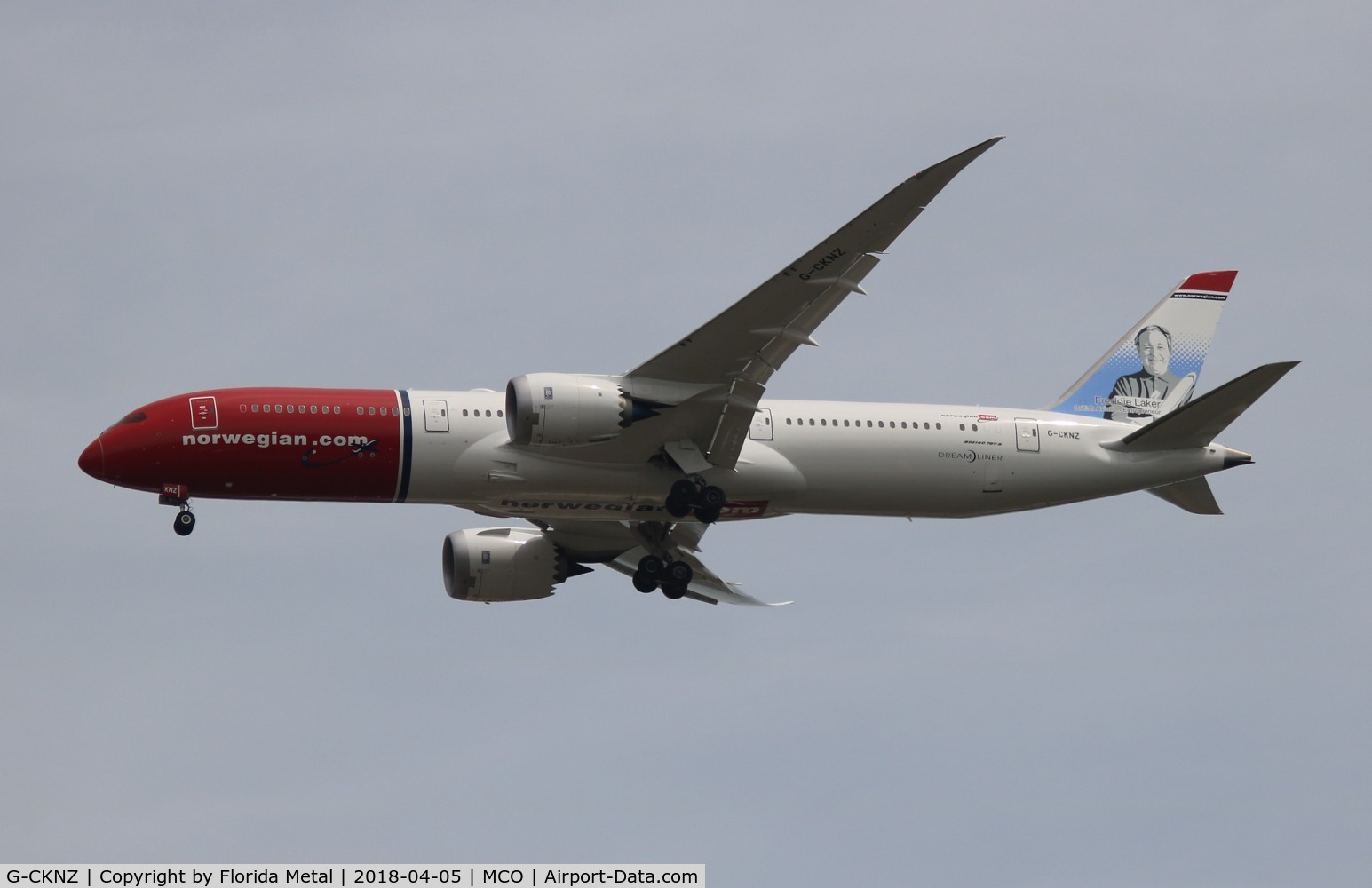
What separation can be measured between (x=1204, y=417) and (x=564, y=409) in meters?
15.0

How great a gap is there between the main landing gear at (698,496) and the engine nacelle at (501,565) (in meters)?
6.81

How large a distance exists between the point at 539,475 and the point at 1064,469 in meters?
12.5

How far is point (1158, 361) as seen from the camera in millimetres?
49969

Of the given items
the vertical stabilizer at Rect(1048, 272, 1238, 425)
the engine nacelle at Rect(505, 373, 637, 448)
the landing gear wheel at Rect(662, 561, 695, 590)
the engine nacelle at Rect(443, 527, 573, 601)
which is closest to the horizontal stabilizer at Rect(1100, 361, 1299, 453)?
the vertical stabilizer at Rect(1048, 272, 1238, 425)

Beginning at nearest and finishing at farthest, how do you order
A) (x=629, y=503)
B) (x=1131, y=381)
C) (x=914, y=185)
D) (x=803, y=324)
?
1. (x=914, y=185)
2. (x=803, y=324)
3. (x=629, y=503)
4. (x=1131, y=381)

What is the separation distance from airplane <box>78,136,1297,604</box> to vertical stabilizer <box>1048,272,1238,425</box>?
199mm

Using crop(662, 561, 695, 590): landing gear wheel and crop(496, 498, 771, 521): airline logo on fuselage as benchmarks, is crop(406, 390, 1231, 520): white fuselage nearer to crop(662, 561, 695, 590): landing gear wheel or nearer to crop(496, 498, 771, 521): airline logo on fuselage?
crop(496, 498, 771, 521): airline logo on fuselage

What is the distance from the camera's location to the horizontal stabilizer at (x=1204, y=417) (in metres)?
43.1

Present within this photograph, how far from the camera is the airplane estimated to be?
4116 cm

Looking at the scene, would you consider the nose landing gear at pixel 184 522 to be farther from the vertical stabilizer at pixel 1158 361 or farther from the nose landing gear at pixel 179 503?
the vertical stabilizer at pixel 1158 361

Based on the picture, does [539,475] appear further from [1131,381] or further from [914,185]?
[1131,381]

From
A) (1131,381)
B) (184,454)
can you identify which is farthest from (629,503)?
(1131,381)

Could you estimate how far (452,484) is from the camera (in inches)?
1666

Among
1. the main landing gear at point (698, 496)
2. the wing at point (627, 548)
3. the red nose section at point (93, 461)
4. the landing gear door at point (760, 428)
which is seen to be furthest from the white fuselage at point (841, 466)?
the red nose section at point (93, 461)
